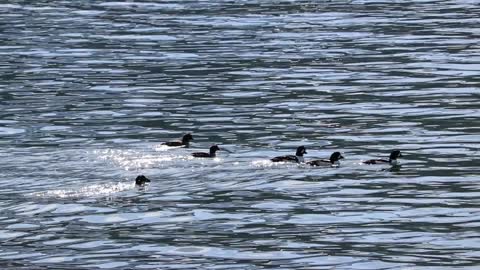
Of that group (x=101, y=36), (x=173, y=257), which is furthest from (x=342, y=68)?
(x=173, y=257)

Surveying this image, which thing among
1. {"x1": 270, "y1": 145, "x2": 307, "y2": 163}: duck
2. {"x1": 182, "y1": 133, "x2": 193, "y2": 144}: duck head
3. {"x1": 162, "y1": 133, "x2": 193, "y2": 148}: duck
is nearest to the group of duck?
{"x1": 270, "y1": 145, "x2": 307, "y2": 163}: duck

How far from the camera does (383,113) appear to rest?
40031 millimetres

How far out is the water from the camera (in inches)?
998

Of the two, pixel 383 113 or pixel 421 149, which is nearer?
pixel 421 149

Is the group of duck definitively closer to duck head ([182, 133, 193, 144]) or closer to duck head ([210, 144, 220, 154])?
duck head ([210, 144, 220, 154])

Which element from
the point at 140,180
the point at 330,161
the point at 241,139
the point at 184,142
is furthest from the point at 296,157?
the point at 140,180

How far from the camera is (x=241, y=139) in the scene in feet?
120

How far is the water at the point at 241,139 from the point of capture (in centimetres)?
2534

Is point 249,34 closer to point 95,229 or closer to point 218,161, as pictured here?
point 218,161

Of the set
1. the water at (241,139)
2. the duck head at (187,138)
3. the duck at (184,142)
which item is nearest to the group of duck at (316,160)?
the water at (241,139)

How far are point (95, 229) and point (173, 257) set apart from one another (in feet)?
9.11

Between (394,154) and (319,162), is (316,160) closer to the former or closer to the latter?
(319,162)

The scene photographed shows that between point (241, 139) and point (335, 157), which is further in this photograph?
point (241, 139)

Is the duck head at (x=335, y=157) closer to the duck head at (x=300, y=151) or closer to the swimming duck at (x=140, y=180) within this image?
the duck head at (x=300, y=151)
